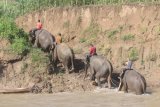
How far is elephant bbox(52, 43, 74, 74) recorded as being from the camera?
25.5 meters

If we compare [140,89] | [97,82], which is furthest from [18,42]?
[140,89]

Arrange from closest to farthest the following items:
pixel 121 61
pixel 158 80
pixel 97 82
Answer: pixel 97 82 < pixel 158 80 < pixel 121 61

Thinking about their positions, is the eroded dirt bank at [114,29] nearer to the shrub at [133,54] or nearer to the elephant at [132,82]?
the shrub at [133,54]

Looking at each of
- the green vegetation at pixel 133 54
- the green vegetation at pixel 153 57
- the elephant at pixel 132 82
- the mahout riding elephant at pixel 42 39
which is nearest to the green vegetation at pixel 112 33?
the green vegetation at pixel 133 54

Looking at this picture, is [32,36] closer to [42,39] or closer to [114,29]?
[42,39]

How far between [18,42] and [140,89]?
20.0 ft

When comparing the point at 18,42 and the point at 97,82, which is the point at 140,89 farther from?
the point at 18,42

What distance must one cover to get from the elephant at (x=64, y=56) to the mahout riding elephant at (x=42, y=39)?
0.57 metres

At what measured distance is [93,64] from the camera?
2491 centimetres

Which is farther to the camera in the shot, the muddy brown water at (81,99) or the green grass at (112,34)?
the green grass at (112,34)

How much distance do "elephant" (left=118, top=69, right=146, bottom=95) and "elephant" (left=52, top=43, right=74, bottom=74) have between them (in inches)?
108

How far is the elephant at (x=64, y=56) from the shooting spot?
25.5 m

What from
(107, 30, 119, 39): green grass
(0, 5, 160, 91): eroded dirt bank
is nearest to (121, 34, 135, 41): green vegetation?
(0, 5, 160, 91): eroded dirt bank

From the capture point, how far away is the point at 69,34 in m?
31.9
